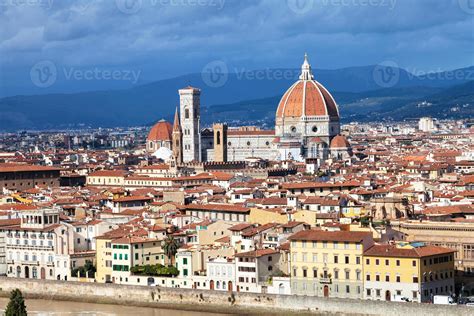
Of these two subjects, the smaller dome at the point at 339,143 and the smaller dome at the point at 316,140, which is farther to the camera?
the smaller dome at the point at 316,140

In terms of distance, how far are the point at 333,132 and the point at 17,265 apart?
58950 millimetres

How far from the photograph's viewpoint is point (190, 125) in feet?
325

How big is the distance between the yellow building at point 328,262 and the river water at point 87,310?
2.78 meters

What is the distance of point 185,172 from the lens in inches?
3137

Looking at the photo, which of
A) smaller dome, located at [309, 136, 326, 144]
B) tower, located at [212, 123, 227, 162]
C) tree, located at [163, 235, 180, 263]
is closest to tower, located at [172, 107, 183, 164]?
Result: tower, located at [212, 123, 227, 162]

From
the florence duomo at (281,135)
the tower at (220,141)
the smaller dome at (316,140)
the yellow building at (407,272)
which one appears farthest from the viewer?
the tower at (220,141)

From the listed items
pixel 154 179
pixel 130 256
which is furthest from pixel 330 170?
pixel 130 256

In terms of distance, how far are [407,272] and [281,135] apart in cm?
6615

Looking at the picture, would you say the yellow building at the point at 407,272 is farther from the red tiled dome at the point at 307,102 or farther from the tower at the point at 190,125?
the red tiled dome at the point at 307,102

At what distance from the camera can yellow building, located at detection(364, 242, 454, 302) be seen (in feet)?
114

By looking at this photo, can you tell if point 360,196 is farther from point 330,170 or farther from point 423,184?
point 330,170

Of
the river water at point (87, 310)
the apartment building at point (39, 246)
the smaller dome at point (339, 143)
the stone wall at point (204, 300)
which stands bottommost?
the river water at point (87, 310)

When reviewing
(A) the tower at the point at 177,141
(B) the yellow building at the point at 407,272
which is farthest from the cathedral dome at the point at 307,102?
(B) the yellow building at the point at 407,272

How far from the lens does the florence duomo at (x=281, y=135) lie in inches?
3853
